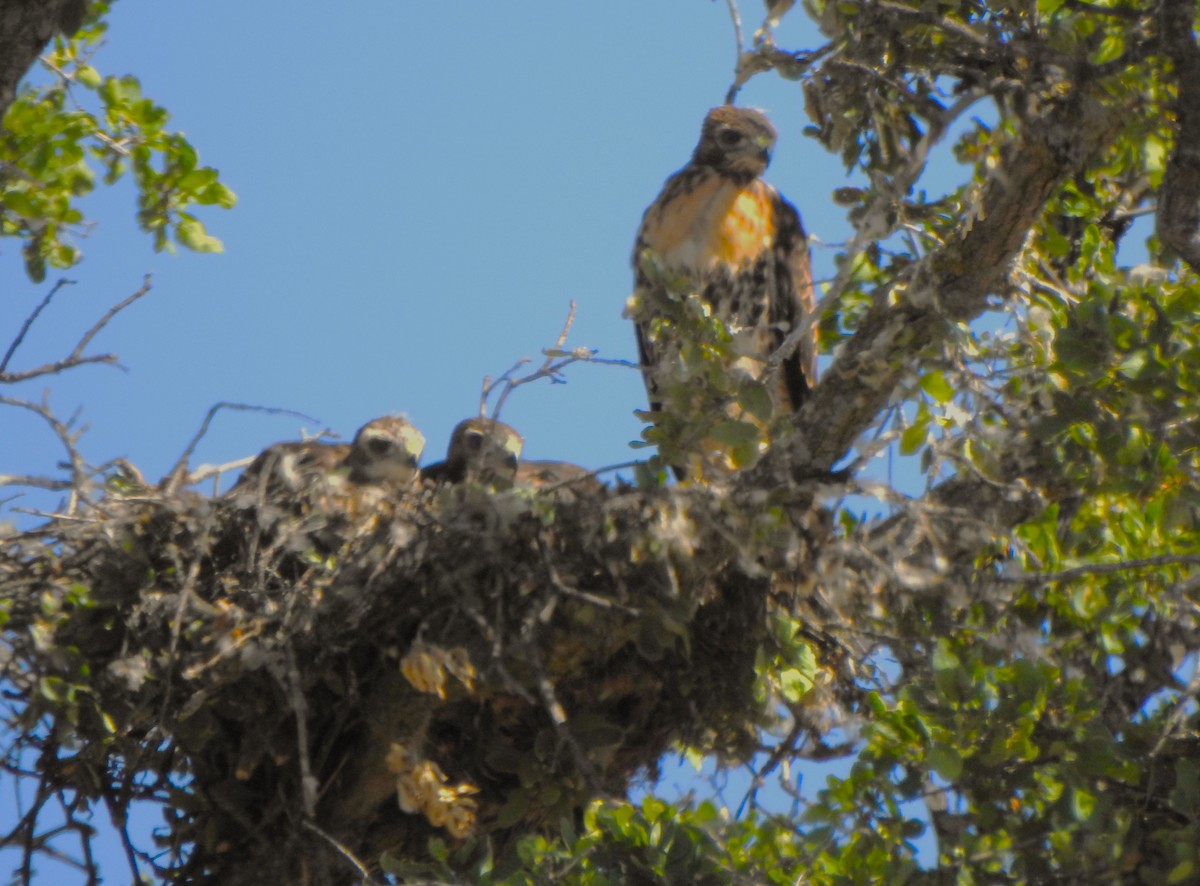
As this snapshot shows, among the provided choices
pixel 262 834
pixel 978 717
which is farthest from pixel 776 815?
pixel 262 834

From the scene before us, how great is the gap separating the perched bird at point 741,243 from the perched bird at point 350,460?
0.91 meters

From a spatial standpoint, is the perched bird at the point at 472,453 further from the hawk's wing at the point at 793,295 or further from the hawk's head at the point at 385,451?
the hawk's wing at the point at 793,295

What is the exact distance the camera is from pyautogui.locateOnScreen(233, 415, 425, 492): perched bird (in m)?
4.61

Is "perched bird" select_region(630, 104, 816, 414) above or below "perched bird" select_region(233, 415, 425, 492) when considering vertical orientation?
above

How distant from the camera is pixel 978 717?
3.17 metres

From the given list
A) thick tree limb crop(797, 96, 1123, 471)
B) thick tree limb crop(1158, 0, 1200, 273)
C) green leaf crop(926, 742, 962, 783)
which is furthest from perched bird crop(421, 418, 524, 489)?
thick tree limb crop(1158, 0, 1200, 273)

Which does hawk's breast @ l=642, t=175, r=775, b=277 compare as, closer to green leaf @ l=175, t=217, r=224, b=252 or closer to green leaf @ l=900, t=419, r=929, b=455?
green leaf @ l=175, t=217, r=224, b=252

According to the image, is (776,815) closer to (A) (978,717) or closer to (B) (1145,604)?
(A) (978,717)

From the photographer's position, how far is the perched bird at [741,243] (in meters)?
5.66

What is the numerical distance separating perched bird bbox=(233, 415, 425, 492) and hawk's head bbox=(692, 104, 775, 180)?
5.40 feet

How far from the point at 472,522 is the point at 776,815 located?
100cm

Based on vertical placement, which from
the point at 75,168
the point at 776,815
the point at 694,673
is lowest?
the point at 776,815

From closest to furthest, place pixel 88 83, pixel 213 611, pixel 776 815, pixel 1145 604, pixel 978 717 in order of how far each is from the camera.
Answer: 1. pixel 978 717
2. pixel 776 815
3. pixel 1145 604
4. pixel 213 611
5. pixel 88 83

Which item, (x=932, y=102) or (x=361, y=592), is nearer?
(x=932, y=102)
